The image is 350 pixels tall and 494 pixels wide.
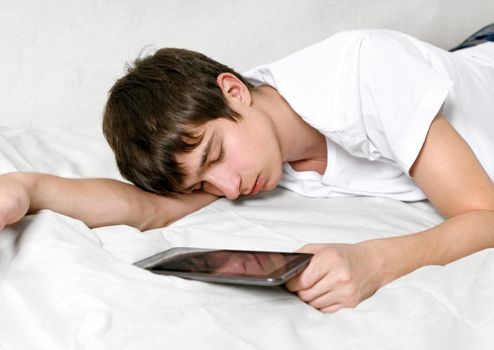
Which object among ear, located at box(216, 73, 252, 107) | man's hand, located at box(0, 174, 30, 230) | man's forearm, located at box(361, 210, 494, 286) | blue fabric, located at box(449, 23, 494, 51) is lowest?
man's forearm, located at box(361, 210, 494, 286)

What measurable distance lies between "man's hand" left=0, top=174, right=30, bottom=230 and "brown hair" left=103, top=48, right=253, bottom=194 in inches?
9.3

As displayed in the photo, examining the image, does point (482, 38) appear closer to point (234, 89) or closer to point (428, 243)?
point (234, 89)

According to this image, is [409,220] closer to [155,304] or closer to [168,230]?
[168,230]

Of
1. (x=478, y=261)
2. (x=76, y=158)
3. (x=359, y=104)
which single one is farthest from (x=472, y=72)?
(x=76, y=158)

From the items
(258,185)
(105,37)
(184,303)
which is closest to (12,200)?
(184,303)

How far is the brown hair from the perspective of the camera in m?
1.21

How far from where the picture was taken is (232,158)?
3.98 feet

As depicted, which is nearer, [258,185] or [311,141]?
[258,185]

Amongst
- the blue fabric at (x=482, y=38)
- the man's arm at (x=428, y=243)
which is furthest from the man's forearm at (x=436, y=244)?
the blue fabric at (x=482, y=38)

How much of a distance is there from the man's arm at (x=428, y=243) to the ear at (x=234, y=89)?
0.32 meters

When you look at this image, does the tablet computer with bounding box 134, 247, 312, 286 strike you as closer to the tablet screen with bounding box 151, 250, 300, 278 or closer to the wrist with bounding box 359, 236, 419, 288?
the tablet screen with bounding box 151, 250, 300, 278

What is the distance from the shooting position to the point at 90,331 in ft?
2.57

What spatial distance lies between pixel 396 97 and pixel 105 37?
2.84ft

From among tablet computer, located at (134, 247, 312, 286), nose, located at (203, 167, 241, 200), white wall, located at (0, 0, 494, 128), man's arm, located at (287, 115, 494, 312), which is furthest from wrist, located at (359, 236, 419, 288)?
white wall, located at (0, 0, 494, 128)
